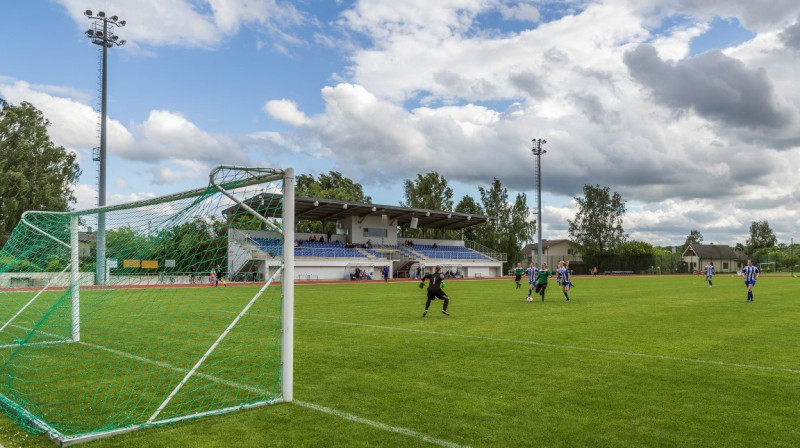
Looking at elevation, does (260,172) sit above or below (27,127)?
below

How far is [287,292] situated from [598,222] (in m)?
85.4

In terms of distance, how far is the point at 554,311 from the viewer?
18094mm

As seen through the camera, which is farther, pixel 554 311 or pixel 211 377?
pixel 554 311

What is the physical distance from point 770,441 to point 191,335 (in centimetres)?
1095

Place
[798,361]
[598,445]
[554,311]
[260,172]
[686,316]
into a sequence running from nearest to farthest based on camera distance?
[598,445] < [260,172] < [798,361] < [686,316] < [554,311]

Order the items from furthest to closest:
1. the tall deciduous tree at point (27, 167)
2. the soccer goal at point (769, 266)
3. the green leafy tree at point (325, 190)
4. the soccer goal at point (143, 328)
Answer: the soccer goal at point (769, 266)
the green leafy tree at point (325, 190)
the tall deciduous tree at point (27, 167)
the soccer goal at point (143, 328)

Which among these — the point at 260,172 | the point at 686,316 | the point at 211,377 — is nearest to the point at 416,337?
the point at 211,377

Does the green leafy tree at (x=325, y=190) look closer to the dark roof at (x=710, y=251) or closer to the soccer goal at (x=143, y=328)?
the soccer goal at (x=143, y=328)

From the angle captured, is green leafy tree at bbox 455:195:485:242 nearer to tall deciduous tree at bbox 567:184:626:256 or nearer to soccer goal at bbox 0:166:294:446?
tall deciduous tree at bbox 567:184:626:256

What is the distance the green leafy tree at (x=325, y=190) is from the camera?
73062mm

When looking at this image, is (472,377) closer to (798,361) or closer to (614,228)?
(798,361)

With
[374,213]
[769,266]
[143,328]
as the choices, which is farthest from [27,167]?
[769,266]

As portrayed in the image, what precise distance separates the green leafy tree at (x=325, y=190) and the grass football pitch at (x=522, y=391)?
60.2 metres

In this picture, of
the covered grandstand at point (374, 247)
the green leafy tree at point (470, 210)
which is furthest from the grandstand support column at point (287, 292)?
the green leafy tree at point (470, 210)
